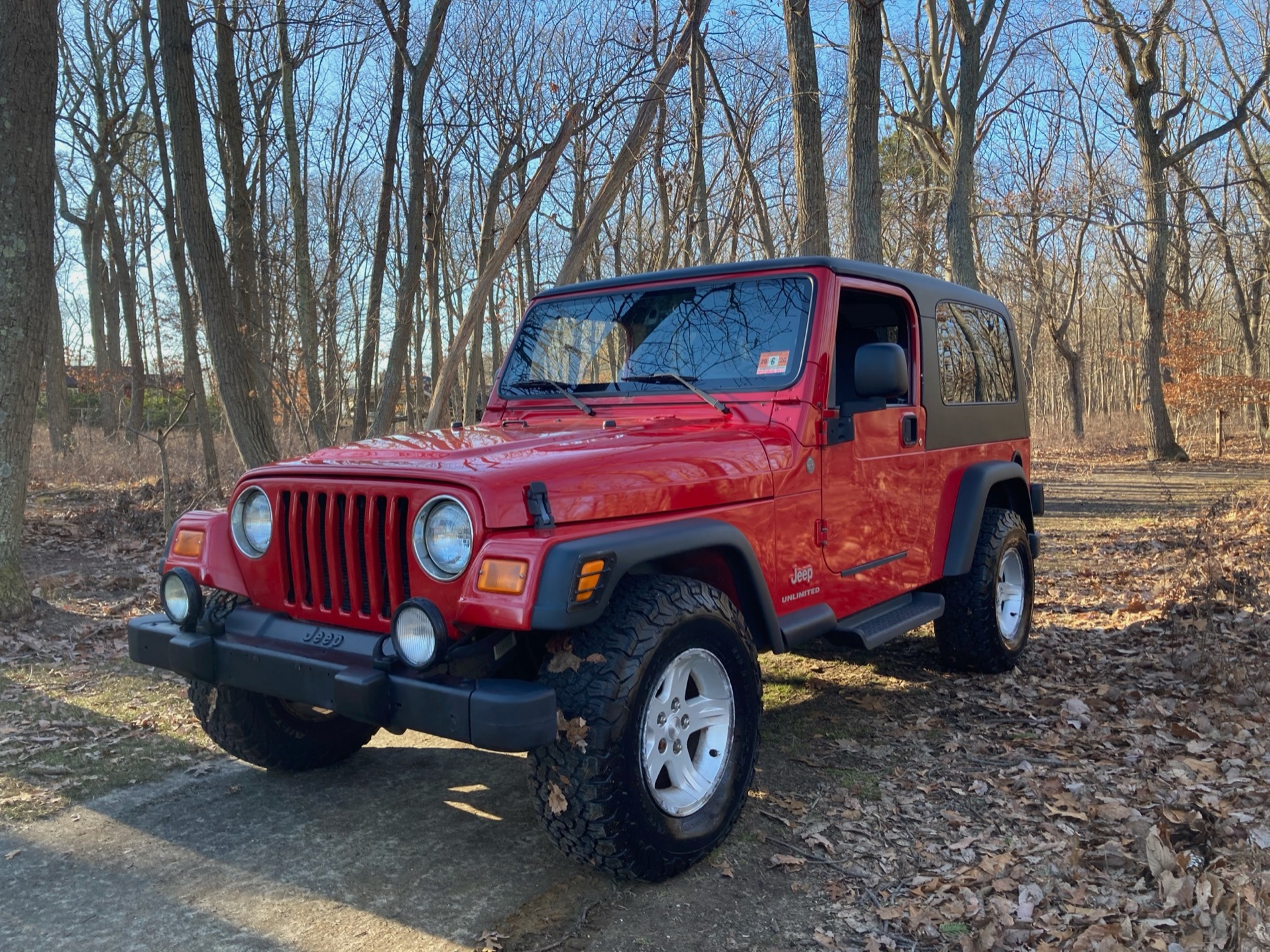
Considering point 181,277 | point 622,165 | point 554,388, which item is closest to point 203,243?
point 181,277

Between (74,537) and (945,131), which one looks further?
(945,131)

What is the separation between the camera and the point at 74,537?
10133mm

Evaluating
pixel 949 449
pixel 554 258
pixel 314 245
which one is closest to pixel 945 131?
pixel 554 258

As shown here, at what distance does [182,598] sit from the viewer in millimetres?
3301

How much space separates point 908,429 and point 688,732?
2092 millimetres

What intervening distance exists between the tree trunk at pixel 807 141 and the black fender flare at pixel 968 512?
462 centimetres

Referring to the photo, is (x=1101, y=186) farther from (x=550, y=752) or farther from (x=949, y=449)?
(x=550, y=752)

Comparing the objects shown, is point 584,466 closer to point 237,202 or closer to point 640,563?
point 640,563

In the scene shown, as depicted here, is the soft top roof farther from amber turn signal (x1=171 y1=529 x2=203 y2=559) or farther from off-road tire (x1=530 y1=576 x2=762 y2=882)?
amber turn signal (x1=171 y1=529 x2=203 y2=559)

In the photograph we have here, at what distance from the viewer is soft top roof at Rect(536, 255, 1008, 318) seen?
4.04 m

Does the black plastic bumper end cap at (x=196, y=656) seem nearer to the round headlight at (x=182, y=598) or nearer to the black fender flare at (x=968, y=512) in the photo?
the round headlight at (x=182, y=598)

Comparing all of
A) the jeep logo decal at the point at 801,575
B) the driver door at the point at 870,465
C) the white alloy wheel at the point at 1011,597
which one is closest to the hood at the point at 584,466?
the jeep logo decal at the point at 801,575

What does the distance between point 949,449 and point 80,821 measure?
14.3 ft

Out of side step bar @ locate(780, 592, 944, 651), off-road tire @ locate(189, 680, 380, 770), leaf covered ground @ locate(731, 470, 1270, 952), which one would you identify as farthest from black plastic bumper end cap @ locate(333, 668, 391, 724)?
side step bar @ locate(780, 592, 944, 651)
